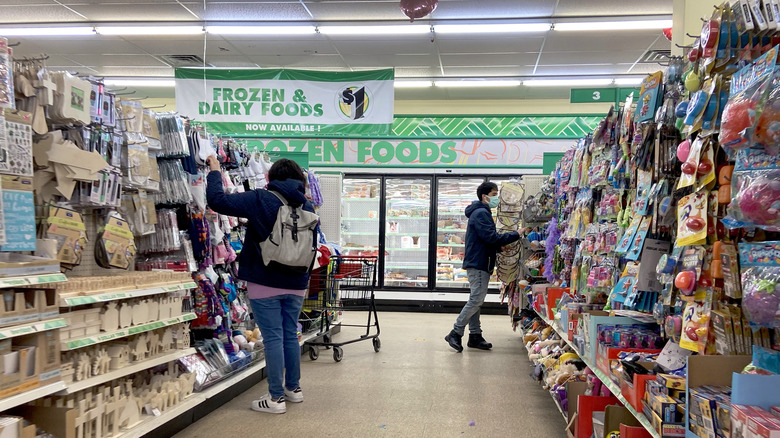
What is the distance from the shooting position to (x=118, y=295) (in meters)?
2.57

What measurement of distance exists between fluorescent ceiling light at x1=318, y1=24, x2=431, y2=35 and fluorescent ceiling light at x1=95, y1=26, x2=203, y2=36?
156 cm

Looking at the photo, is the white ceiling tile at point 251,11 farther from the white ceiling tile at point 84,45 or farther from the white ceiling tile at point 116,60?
the white ceiling tile at point 116,60

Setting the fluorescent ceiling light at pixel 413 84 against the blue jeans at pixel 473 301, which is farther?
the fluorescent ceiling light at pixel 413 84

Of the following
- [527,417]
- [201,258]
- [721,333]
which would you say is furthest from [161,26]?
[721,333]

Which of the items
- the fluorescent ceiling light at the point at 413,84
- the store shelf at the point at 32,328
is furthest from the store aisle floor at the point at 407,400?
the fluorescent ceiling light at the point at 413,84

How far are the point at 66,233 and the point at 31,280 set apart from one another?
57 centimetres

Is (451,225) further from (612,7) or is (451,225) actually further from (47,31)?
(47,31)

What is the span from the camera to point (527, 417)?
3.79 m

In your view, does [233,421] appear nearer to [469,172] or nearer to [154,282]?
[154,282]

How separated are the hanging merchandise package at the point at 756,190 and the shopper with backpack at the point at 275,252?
264cm

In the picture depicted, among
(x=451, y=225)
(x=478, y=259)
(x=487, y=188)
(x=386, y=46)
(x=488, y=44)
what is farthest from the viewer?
(x=451, y=225)

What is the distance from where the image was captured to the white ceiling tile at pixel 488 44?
702 cm

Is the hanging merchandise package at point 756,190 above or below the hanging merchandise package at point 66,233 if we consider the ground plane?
above

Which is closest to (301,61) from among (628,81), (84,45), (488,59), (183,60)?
(183,60)
